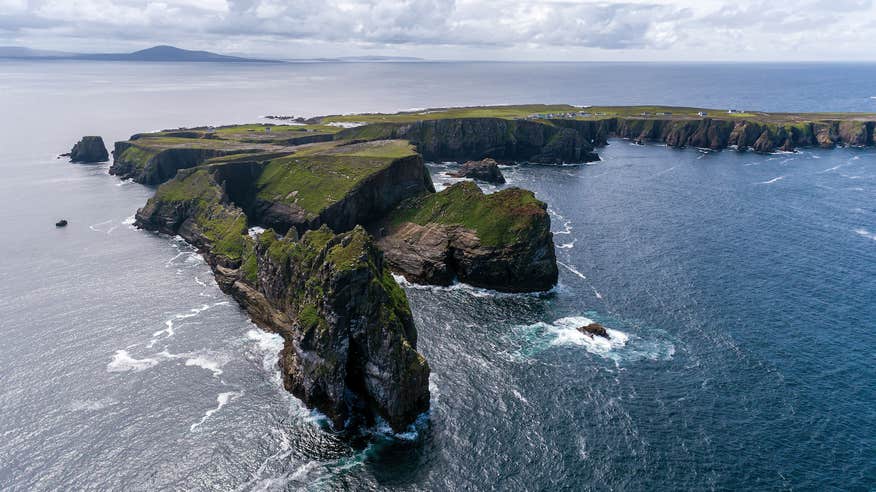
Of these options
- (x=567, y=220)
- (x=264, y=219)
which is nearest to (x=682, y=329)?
(x=567, y=220)

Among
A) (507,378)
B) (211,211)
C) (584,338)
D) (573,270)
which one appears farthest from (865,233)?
(211,211)

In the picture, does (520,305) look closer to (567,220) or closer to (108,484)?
(567,220)

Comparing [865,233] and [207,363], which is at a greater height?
[865,233]

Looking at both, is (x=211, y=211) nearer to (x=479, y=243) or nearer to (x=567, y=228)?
(x=479, y=243)

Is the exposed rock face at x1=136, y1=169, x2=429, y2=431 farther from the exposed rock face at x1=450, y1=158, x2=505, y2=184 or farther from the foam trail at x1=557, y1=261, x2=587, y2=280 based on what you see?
the exposed rock face at x1=450, y1=158, x2=505, y2=184

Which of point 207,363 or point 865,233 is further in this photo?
point 865,233

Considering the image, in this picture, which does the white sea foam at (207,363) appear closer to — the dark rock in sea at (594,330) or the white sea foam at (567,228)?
the dark rock in sea at (594,330)
